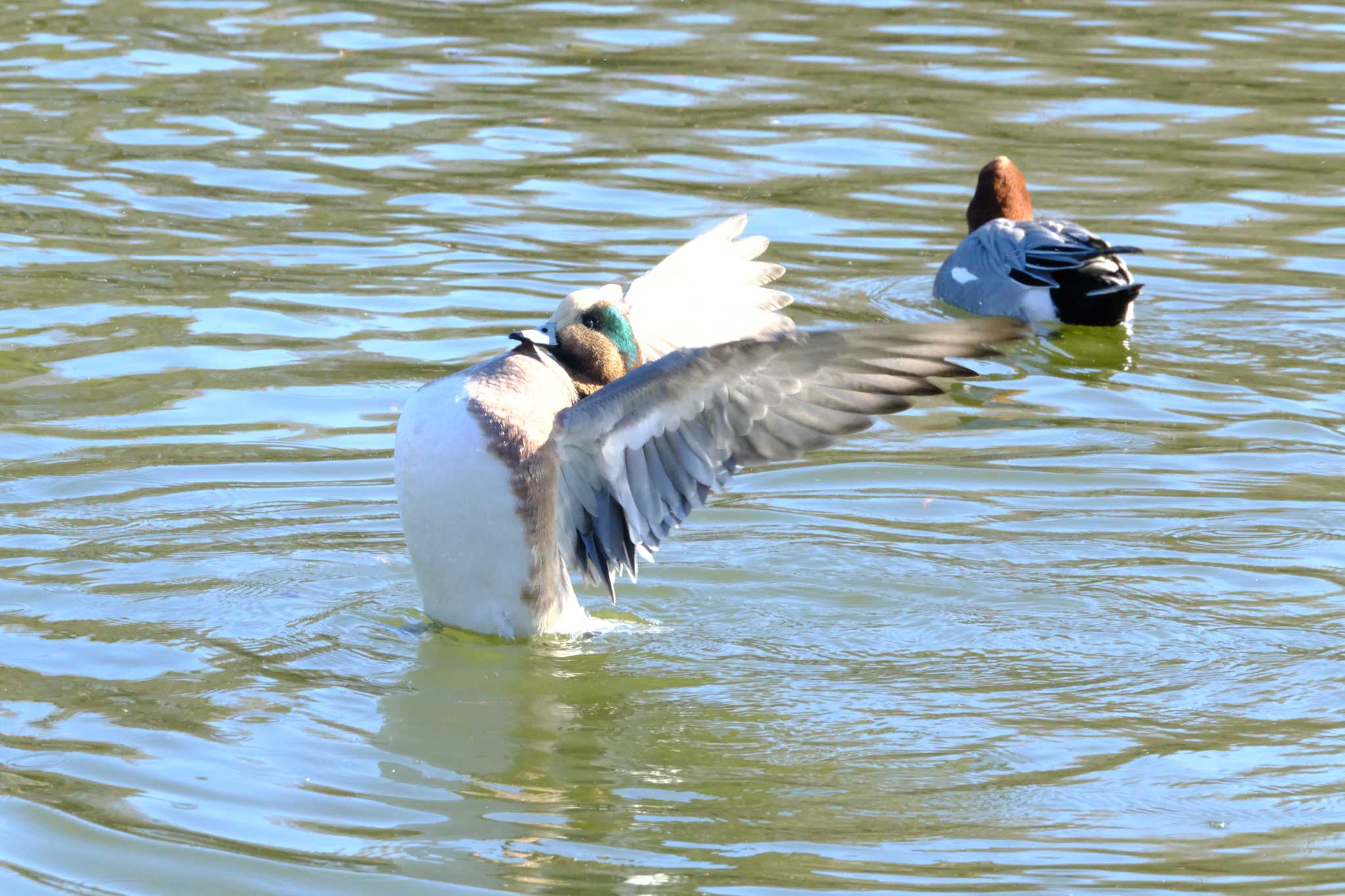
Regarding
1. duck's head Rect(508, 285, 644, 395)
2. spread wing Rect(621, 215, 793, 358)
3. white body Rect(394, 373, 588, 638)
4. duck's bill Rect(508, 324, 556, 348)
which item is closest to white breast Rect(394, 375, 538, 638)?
white body Rect(394, 373, 588, 638)

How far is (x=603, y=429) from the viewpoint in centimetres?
525

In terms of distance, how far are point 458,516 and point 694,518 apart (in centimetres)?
149

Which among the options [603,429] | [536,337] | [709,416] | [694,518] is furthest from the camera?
[694,518]

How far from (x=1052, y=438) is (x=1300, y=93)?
6.21 m

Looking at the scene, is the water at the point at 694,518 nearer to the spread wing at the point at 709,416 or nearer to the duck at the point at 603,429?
the duck at the point at 603,429

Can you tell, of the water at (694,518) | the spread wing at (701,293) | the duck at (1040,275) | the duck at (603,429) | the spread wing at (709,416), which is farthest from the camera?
the duck at (1040,275)

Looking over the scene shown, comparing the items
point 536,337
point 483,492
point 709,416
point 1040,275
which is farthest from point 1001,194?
point 483,492

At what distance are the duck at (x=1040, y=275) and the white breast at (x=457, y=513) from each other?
14.5 feet

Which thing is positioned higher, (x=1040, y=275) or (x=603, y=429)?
(x=603, y=429)

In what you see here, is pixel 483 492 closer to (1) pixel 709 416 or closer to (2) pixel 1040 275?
(1) pixel 709 416

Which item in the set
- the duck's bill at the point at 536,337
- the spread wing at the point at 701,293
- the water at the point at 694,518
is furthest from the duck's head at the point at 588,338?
the water at the point at 694,518

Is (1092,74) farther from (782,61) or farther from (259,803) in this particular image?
(259,803)

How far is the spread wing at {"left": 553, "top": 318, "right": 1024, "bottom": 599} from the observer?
4758mm

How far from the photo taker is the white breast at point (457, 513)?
5.23 meters
